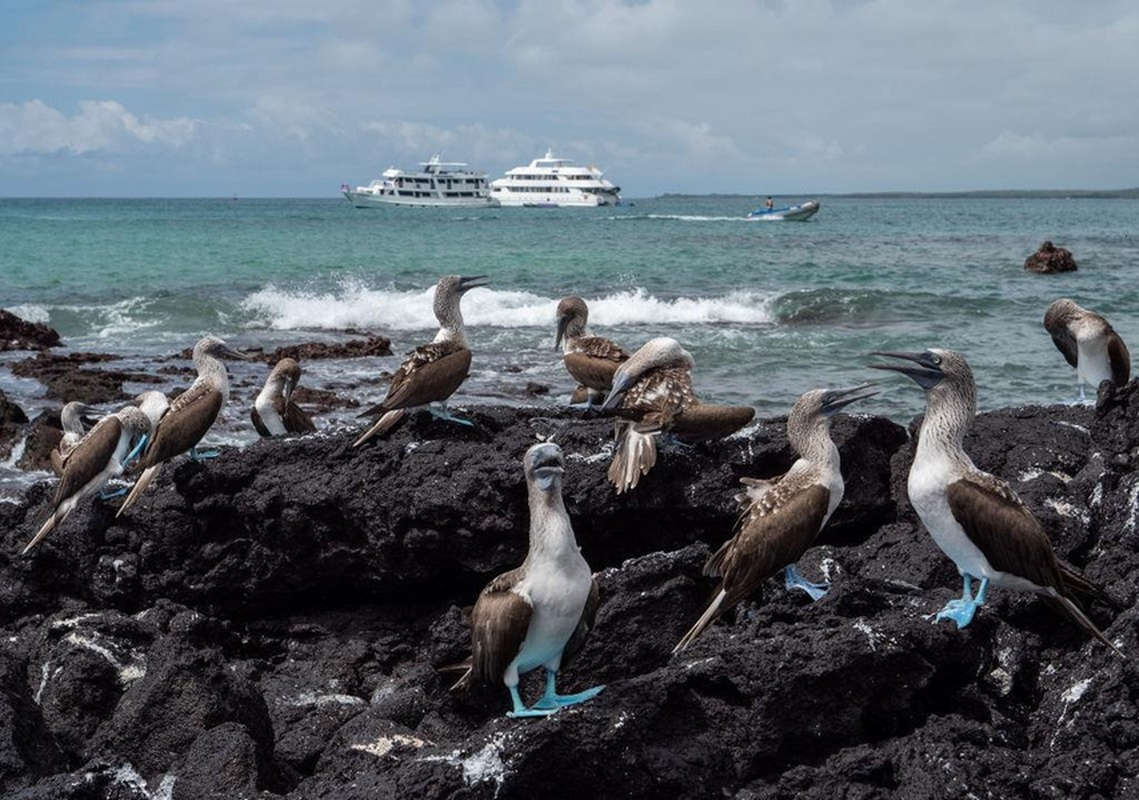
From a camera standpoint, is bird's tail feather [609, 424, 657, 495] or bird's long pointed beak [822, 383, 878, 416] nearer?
bird's long pointed beak [822, 383, 878, 416]

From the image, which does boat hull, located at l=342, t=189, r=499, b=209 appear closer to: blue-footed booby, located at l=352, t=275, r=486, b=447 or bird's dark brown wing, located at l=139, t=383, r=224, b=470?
bird's dark brown wing, located at l=139, t=383, r=224, b=470

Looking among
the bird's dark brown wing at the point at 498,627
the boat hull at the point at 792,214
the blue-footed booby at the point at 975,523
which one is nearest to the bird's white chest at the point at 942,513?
the blue-footed booby at the point at 975,523

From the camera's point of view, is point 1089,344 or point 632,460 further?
point 1089,344

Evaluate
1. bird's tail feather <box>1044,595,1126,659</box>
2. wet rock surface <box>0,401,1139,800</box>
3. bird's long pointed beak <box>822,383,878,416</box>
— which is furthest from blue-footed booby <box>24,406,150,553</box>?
bird's tail feather <box>1044,595,1126,659</box>

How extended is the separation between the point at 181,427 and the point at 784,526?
3.91m

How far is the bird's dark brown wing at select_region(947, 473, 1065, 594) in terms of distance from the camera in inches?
194

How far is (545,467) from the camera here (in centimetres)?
489

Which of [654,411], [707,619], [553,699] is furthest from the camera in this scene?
[654,411]

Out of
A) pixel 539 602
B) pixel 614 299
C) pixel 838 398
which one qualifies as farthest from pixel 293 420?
pixel 614 299

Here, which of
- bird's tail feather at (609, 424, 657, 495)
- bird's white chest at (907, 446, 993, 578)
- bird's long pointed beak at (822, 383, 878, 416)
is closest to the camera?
bird's white chest at (907, 446, 993, 578)

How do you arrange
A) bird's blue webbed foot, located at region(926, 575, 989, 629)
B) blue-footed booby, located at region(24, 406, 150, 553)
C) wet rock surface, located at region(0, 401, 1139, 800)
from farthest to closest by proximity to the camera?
blue-footed booby, located at region(24, 406, 150, 553) < bird's blue webbed foot, located at region(926, 575, 989, 629) < wet rock surface, located at region(0, 401, 1139, 800)

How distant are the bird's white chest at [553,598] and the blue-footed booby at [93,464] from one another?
352 centimetres

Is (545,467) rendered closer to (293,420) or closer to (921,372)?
(921,372)

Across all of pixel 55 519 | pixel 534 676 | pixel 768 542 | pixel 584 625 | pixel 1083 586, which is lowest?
pixel 534 676
